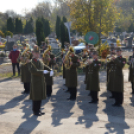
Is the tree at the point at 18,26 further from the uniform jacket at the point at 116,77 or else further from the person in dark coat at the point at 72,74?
the uniform jacket at the point at 116,77

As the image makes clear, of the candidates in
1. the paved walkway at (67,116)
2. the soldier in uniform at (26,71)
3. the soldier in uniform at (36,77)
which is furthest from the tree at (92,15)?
the soldier in uniform at (36,77)

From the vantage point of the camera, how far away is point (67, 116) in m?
5.64

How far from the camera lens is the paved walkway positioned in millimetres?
4758

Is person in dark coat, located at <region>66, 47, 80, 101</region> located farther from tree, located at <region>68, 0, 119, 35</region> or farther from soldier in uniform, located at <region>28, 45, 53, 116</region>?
tree, located at <region>68, 0, 119, 35</region>

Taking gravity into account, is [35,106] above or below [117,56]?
below

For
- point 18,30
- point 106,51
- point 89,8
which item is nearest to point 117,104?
point 106,51

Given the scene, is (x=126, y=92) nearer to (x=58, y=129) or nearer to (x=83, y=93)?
(x=83, y=93)

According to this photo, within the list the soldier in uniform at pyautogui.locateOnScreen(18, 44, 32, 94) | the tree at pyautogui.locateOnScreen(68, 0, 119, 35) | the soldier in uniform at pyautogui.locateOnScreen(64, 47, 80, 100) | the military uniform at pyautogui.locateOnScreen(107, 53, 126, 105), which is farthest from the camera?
the tree at pyautogui.locateOnScreen(68, 0, 119, 35)

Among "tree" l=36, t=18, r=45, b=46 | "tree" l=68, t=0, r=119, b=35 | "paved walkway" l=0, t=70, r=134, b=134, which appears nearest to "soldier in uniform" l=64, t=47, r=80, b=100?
"paved walkway" l=0, t=70, r=134, b=134

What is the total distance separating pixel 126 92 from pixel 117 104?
5.70ft

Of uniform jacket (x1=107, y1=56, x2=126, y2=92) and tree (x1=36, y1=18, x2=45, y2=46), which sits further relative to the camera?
tree (x1=36, y1=18, x2=45, y2=46)

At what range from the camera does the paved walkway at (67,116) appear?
15.6ft

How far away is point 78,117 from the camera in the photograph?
5.55 meters

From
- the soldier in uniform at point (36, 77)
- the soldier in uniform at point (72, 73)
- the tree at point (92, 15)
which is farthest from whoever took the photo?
the tree at point (92, 15)
